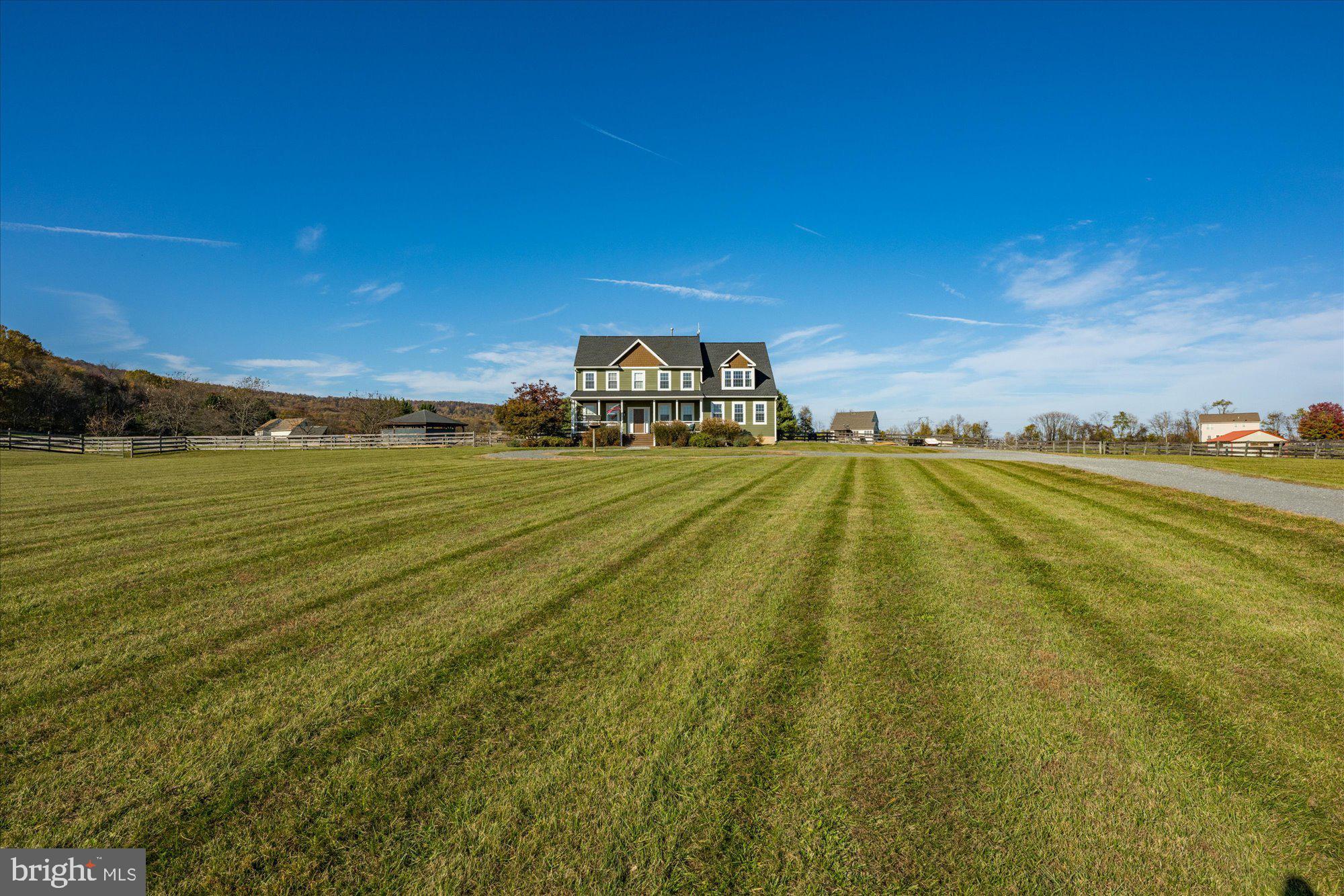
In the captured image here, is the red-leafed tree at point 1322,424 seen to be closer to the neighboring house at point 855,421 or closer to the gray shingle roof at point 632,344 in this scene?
the neighboring house at point 855,421

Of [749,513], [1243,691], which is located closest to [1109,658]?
[1243,691]

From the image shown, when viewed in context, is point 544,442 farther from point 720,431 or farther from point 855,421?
point 855,421

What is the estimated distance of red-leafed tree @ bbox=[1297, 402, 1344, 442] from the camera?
162 feet

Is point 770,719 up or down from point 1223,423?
down

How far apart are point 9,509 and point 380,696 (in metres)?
11.9

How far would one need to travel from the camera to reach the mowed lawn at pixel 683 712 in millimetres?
2150

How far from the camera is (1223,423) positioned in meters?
84.6

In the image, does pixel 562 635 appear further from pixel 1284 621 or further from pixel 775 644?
pixel 1284 621

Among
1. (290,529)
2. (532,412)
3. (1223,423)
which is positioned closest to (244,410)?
(532,412)

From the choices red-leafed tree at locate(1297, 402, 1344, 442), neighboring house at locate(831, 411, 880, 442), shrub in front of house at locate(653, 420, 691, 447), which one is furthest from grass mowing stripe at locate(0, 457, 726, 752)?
red-leafed tree at locate(1297, 402, 1344, 442)

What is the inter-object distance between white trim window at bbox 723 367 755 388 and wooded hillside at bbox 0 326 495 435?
26340 millimetres

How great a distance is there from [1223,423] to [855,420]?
6299 centimetres

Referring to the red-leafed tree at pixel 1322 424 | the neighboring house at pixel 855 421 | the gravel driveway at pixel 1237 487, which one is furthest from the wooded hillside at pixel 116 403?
the red-leafed tree at pixel 1322 424

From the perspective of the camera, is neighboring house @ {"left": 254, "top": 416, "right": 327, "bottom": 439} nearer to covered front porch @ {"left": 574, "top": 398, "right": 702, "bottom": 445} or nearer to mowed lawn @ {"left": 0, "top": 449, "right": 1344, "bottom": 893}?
covered front porch @ {"left": 574, "top": 398, "right": 702, "bottom": 445}
